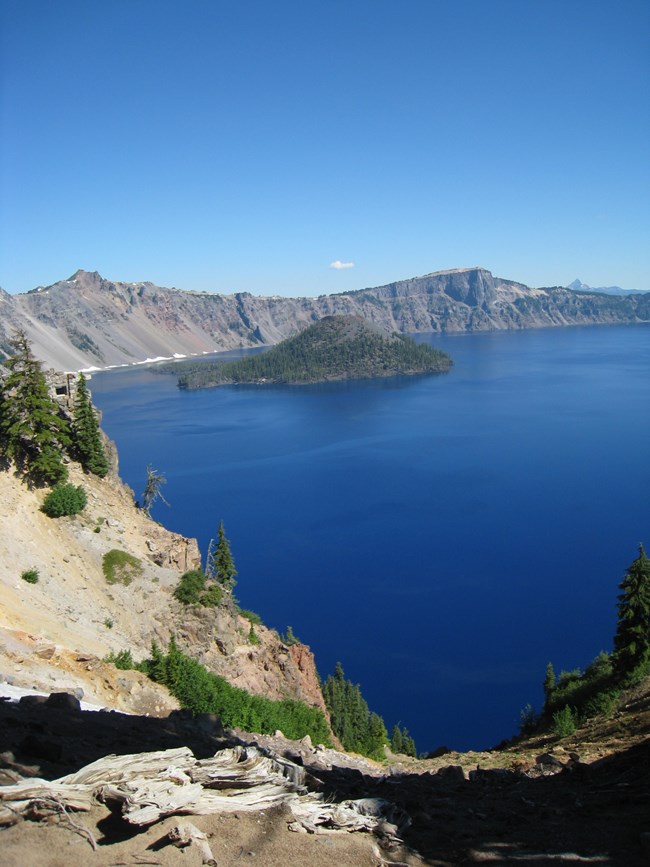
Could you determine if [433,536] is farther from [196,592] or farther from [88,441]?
[88,441]

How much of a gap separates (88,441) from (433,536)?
52385mm

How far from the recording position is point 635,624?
31234 mm

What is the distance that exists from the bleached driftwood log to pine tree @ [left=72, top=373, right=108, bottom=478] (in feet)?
93.4

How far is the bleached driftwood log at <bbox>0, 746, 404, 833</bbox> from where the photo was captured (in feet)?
28.3

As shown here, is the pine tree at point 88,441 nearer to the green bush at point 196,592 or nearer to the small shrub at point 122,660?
the green bush at point 196,592

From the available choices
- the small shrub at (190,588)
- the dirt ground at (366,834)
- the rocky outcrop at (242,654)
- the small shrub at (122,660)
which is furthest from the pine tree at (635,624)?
the small shrub at (122,660)

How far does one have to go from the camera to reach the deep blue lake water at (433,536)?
54625 mm

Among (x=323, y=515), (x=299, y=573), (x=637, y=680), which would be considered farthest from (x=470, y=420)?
(x=637, y=680)

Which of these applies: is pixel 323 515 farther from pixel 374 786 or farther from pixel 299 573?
pixel 374 786

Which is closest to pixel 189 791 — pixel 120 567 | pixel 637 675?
pixel 120 567

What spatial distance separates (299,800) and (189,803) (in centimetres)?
166

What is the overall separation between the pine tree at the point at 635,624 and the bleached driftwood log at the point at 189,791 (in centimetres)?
2459

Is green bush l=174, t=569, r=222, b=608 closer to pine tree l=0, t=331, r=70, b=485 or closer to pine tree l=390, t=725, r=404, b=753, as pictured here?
pine tree l=0, t=331, r=70, b=485

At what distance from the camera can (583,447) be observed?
117188 mm
